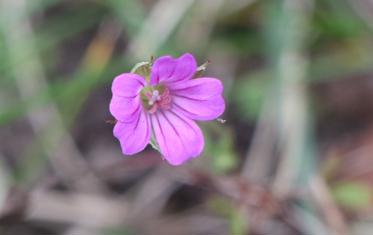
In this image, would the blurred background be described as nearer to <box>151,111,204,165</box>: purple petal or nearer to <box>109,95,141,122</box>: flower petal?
<box>151,111,204,165</box>: purple petal

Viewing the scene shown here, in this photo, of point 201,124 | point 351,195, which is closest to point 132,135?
point 201,124

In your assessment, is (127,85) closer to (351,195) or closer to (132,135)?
(132,135)

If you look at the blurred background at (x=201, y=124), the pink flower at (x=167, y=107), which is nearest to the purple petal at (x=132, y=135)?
the pink flower at (x=167, y=107)

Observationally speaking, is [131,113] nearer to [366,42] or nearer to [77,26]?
[77,26]

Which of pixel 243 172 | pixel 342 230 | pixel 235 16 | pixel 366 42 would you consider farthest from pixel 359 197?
pixel 235 16

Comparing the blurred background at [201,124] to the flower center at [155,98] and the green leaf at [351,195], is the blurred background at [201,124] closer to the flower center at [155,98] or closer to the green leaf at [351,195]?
the green leaf at [351,195]

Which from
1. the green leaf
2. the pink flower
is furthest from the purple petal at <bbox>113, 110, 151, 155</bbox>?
the green leaf
